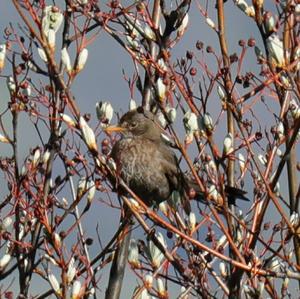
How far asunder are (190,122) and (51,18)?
3.44 feet

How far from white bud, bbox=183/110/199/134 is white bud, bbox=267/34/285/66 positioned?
0.61 metres

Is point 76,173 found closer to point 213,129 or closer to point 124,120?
point 213,129

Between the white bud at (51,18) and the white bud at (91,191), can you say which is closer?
the white bud at (51,18)

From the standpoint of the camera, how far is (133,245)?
5488mm

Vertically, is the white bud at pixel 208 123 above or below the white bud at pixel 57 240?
above

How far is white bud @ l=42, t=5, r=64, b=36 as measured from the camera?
5.17m

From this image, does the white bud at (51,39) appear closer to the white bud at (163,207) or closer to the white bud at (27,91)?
the white bud at (27,91)

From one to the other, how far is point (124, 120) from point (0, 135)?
65.7 inches

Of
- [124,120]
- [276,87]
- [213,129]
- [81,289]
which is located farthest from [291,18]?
[124,120]

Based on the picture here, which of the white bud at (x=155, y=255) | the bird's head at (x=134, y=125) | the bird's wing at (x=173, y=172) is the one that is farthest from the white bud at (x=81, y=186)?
the bird's head at (x=134, y=125)

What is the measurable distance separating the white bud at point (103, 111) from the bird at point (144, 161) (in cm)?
140

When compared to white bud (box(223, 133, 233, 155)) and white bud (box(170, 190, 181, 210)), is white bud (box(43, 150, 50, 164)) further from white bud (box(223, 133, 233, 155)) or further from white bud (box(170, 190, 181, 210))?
white bud (box(223, 133, 233, 155))

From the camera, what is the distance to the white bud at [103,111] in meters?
5.00

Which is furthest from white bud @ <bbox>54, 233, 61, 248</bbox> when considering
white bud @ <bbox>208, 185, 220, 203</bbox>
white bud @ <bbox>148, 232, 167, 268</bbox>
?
white bud @ <bbox>208, 185, 220, 203</bbox>
